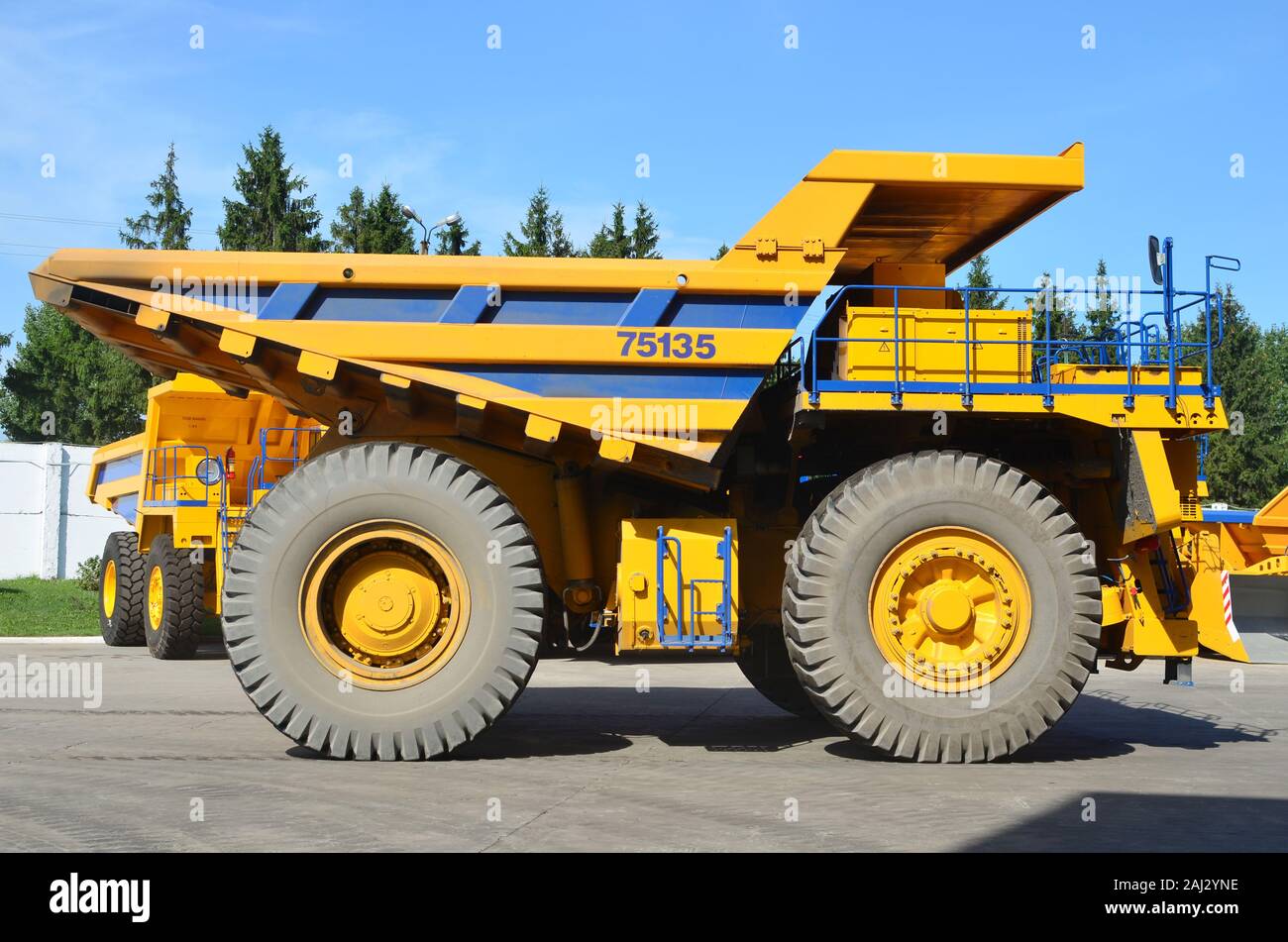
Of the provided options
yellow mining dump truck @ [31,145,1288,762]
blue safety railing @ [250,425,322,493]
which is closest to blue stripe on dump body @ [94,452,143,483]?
blue safety railing @ [250,425,322,493]

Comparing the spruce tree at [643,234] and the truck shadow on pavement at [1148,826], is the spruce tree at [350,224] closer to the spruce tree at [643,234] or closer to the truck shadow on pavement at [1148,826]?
the spruce tree at [643,234]

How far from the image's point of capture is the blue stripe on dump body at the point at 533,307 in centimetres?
841

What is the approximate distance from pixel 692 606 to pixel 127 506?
13.2 metres

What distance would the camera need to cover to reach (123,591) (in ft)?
60.1

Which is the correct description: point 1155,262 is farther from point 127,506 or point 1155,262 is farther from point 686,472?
point 127,506

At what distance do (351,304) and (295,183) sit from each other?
31.1m

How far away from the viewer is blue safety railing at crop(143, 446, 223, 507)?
50.8 ft

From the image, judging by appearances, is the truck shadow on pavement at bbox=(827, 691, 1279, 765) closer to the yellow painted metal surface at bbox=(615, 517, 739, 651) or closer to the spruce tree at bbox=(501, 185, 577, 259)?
the yellow painted metal surface at bbox=(615, 517, 739, 651)

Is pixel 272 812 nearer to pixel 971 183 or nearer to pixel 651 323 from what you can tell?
pixel 651 323

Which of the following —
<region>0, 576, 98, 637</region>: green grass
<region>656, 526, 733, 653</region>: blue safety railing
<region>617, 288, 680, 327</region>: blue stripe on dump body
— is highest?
<region>617, 288, 680, 327</region>: blue stripe on dump body

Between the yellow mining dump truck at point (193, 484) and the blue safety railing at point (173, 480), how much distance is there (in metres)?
0.01

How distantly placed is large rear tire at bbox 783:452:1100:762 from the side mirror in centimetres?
199

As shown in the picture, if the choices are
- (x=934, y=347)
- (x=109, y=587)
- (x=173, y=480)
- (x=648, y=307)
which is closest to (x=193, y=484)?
(x=173, y=480)

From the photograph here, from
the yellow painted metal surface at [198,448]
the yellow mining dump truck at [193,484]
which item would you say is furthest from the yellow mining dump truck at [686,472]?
the yellow painted metal surface at [198,448]
